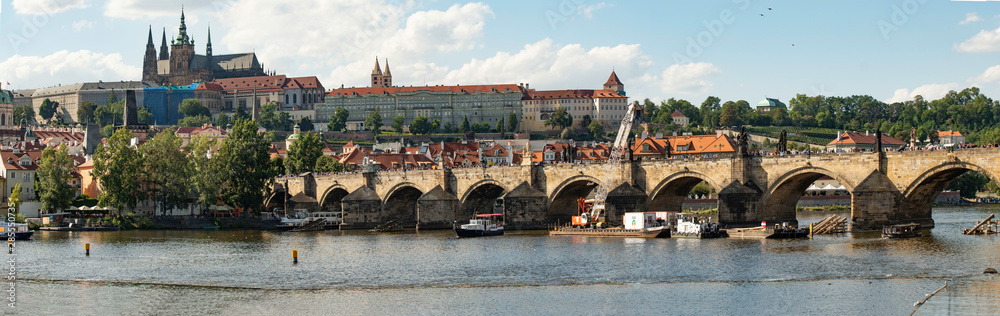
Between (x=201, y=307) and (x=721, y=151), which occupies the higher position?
(x=721, y=151)

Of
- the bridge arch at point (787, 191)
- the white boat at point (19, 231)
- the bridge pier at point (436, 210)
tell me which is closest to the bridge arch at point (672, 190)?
the bridge arch at point (787, 191)

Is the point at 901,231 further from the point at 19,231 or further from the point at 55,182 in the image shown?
the point at 55,182

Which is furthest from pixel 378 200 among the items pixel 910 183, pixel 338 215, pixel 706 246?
pixel 910 183

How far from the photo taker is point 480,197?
84.9m

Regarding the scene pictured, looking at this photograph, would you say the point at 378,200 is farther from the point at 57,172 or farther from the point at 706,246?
the point at 706,246

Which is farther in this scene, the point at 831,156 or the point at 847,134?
the point at 847,134

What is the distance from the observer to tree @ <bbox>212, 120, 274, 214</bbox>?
89.6m

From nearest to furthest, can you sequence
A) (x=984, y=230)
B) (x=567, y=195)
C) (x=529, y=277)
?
(x=529, y=277) → (x=984, y=230) → (x=567, y=195)

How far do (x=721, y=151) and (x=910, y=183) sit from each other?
6447 cm

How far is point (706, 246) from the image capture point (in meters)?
57.4

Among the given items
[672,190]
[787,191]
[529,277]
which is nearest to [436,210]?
[672,190]

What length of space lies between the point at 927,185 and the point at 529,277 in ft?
75.1

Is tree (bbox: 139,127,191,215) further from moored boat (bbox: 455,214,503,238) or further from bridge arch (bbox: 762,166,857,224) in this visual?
bridge arch (bbox: 762,166,857,224)

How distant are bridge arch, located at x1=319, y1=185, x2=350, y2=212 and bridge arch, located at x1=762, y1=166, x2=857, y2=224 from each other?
40.9m
